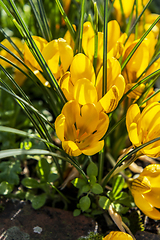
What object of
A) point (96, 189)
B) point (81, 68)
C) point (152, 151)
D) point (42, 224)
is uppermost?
point (81, 68)

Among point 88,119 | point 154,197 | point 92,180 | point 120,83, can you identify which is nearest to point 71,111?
point 88,119

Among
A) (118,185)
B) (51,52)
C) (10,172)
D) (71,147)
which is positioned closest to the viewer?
(71,147)

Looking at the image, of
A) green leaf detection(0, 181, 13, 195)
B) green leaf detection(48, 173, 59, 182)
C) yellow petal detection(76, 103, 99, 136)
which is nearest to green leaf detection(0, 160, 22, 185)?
green leaf detection(0, 181, 13, 195)

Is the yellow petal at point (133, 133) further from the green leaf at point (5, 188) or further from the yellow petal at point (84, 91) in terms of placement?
the green leaf at point (5, 188)

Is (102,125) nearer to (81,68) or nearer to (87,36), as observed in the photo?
(81,68)

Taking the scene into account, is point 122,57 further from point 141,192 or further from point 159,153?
point 141,192
